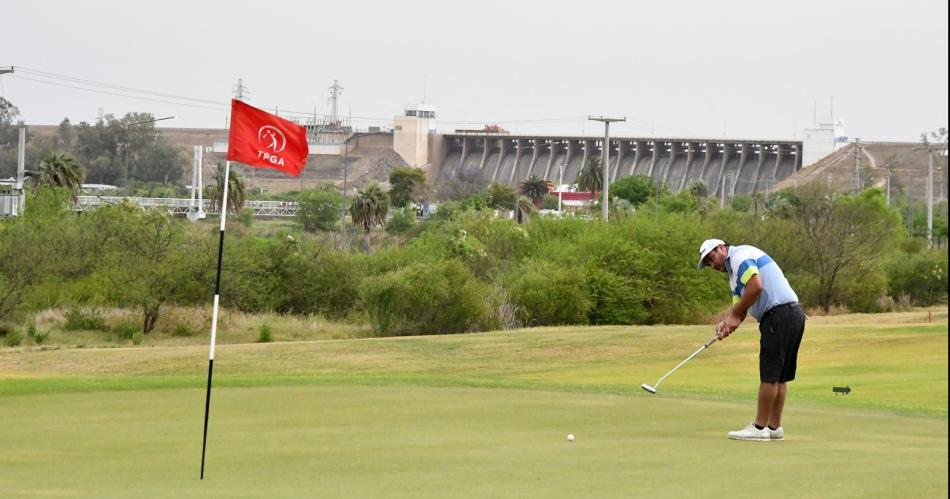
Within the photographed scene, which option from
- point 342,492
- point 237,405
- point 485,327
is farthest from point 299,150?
point 485,327

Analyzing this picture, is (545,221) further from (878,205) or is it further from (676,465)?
(676,465)

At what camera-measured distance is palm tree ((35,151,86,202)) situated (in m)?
108

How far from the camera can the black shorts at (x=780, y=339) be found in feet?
46.3

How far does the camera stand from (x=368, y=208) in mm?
122000

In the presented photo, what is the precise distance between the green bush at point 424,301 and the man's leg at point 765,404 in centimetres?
4372

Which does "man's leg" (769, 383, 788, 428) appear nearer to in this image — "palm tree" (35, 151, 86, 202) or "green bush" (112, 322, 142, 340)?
"green bush" (112, 322, 142, 340)

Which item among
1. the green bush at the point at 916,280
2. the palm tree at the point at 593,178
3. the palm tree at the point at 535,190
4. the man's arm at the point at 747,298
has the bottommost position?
the man's arm at the point at 747,298

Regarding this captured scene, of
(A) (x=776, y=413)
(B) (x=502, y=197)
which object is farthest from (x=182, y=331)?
(B) (x=502, y=197)

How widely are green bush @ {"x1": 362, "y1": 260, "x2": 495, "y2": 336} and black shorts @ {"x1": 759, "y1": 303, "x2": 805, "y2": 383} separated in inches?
1709

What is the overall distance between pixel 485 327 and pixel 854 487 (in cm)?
4960

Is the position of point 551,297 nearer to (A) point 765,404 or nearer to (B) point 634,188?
(A) point 765,404

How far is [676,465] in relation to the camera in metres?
11.7

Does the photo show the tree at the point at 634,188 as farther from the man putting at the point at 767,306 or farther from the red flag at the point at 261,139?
the red flag at the point at 261,139

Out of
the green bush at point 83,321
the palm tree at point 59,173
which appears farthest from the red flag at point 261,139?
the palm tree at point 59,173
